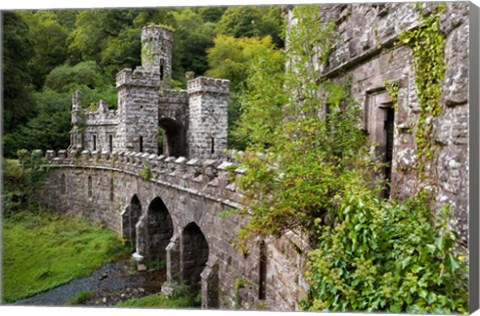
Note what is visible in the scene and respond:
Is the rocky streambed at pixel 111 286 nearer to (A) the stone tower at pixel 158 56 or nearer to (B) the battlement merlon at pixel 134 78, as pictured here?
(B) the battlement merlon at pixel 134 78

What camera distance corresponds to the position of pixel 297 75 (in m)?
5.51

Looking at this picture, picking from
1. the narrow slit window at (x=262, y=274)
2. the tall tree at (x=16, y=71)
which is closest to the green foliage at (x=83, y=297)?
the tall tree at (x=16, y=71)

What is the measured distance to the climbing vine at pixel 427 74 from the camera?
140 inches

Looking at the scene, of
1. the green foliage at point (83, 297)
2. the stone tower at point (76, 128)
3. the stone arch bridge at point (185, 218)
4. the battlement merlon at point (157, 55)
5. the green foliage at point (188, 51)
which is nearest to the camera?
the stone arch bridge at point (185, 218)

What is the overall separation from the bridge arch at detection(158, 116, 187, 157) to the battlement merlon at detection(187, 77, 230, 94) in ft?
6.31

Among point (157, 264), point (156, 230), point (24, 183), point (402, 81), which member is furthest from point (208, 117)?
point (402, 81)

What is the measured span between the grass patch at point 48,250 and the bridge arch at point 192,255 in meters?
2.80

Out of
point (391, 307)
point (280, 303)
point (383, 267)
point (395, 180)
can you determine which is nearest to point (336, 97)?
point (395, 180)

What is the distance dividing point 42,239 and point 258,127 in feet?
31.8

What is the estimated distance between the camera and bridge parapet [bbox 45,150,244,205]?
272 inches

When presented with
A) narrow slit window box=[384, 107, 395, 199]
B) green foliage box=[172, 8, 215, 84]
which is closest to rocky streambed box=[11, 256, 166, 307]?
narrow slit window box=[384, 107, 395, 199]

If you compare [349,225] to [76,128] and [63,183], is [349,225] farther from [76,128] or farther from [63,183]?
[76,128]

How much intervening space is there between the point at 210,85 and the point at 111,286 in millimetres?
7986

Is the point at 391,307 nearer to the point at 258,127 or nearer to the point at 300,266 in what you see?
the point at 300,266
